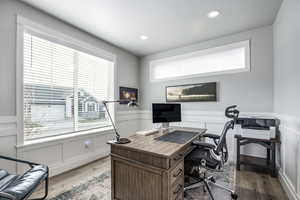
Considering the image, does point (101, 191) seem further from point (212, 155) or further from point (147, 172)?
point (212, 155)

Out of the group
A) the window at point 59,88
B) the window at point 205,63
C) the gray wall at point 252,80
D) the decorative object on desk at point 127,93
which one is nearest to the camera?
the window at point 59,88

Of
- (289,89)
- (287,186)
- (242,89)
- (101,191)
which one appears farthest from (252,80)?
(101,191)

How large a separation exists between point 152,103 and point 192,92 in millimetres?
1252

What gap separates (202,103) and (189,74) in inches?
31.9

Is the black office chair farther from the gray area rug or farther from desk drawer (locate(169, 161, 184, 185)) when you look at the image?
desk drawer (locate(169, 161, 184, 185))

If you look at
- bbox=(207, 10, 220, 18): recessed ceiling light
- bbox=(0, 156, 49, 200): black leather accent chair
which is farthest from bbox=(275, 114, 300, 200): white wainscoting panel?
bbox=(0, 156, 49, 200): black leather accent chair

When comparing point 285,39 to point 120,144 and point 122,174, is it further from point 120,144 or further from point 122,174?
point 122,174

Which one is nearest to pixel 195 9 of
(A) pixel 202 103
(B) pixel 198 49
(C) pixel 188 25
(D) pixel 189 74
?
(C) pixel 188 25

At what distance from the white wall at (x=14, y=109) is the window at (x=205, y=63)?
A: 173 cm

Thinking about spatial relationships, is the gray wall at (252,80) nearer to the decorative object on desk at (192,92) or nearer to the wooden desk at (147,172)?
the decorative object on desk at (192,92)

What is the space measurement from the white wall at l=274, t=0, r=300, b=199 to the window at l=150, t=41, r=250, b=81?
0.63 m

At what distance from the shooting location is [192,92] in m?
3.51

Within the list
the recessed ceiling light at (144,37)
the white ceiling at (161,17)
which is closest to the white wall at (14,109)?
the white ceiling at (161,17)

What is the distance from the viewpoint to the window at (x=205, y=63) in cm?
301
